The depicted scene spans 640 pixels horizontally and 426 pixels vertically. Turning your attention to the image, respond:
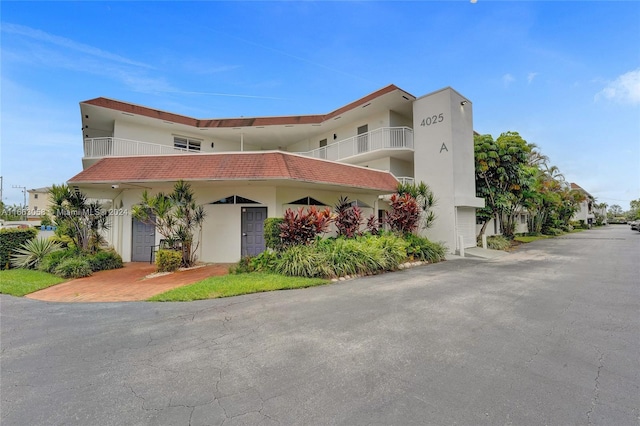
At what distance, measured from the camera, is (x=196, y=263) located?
478 inches

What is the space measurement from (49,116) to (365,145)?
55.6ft

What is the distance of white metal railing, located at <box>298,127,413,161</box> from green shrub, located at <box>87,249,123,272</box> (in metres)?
13.7

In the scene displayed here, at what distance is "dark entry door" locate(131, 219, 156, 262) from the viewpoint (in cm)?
1299

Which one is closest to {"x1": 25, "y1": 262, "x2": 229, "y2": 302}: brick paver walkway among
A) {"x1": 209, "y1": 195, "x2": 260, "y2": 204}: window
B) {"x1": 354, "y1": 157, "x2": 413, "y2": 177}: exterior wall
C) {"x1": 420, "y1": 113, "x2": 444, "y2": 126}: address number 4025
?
{"x1": 209, "y1": 195, "x2": 260, "y2": 204}: window

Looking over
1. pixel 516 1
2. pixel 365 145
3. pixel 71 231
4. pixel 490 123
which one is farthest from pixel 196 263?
pixel 490 123

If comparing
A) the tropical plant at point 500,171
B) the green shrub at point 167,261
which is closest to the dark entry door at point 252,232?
the green shrub at point 167,261

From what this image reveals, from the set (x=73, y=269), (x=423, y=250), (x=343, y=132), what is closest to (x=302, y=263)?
(x=423, y=250)

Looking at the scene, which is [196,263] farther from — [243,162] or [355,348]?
[355,348]

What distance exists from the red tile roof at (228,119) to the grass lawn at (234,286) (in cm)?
1181

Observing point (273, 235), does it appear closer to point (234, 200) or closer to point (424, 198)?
point (234, 200)

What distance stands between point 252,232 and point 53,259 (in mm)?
7465

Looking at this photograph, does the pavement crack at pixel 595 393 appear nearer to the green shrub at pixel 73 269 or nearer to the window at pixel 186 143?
the green shrub at pixel 73 269

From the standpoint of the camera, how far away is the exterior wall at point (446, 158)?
14.6 meters

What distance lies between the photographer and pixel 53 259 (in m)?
10.3
